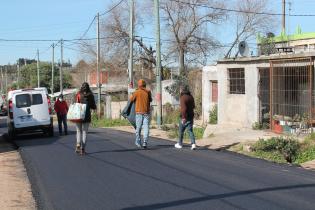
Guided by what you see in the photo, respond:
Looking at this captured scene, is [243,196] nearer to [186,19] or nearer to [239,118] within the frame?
[239,118]

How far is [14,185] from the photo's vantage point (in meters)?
9.97

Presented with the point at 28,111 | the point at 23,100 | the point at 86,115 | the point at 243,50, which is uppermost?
the point at 243,50

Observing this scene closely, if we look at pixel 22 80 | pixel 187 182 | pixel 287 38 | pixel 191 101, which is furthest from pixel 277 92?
pixel 22 80

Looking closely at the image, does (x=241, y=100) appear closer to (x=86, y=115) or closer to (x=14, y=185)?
(x=86, y=115)

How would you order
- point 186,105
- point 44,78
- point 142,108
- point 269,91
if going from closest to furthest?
1. point 142,108
2. point 186,105
3. point 269,91
4. point 44,78

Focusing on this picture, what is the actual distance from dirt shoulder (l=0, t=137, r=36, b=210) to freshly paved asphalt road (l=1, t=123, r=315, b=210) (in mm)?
174

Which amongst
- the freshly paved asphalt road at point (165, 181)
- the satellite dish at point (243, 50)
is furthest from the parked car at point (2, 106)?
the freshly paved asphalt road at point (165, 181)

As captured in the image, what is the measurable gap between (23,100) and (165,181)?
13205 millimetres

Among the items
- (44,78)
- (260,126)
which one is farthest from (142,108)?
(44,78)

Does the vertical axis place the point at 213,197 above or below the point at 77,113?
below

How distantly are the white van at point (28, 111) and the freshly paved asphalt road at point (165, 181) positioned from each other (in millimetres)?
7549

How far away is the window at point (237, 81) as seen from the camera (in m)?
22.3

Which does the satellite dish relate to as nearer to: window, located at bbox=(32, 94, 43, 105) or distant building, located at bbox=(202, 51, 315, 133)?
distant building, located at bbox=(202, 51, 315, 133)

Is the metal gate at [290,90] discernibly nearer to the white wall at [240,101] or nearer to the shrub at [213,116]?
the white wall at [240,101]
